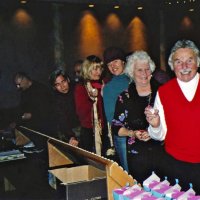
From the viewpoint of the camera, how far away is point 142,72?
298cm

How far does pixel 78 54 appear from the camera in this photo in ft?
28.3

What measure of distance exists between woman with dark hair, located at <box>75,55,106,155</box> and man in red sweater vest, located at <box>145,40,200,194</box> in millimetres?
1493

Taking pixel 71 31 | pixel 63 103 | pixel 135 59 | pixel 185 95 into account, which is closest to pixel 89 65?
pixel 63 103

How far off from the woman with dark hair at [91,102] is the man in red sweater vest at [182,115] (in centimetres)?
149

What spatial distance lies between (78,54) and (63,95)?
472 cm

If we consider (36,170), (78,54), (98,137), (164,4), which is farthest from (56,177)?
(164,4)

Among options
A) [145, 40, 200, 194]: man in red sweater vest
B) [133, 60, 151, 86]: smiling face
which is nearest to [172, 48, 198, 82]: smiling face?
[145, 40, 200, 194]: man in red sweater vest

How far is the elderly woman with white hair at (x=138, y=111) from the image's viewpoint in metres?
2.98

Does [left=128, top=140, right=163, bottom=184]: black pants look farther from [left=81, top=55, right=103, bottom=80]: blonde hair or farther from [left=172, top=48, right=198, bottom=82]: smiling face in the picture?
[left=81, top=55, right=103, bottom=80]: blonde hair

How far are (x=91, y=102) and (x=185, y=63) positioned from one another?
69.4 inches

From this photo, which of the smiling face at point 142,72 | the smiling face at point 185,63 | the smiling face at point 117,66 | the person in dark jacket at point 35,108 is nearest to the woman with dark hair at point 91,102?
the smiling face at point 117,66

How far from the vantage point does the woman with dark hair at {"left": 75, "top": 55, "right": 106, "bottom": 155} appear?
3.84 metres

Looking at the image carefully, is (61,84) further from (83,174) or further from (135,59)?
(83,174)

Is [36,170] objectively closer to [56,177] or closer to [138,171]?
[56,177]
